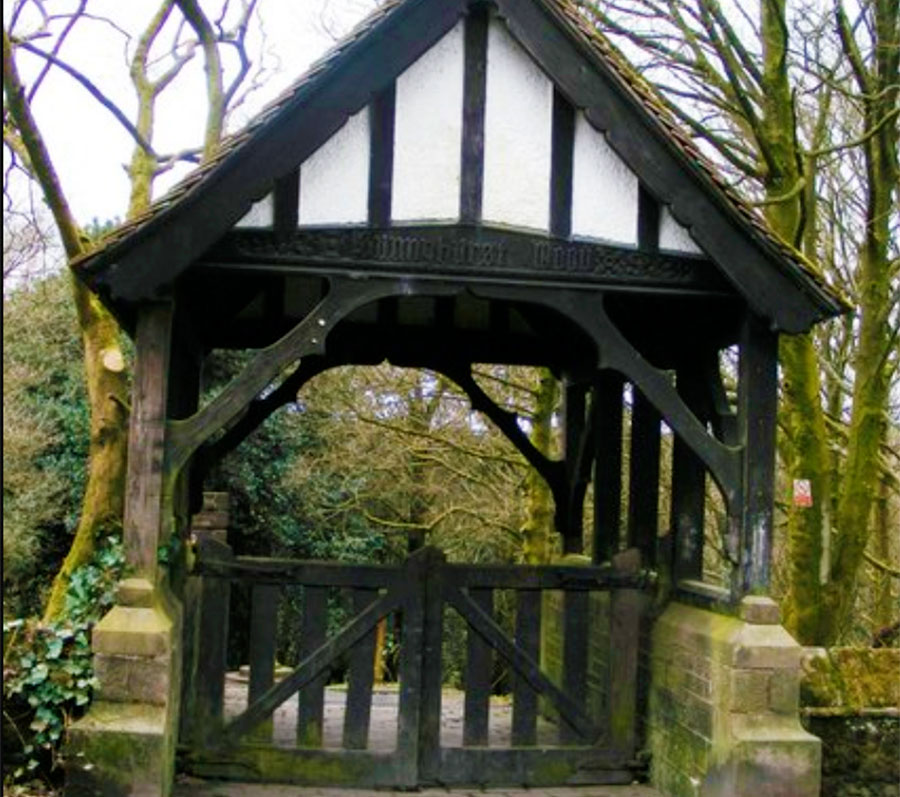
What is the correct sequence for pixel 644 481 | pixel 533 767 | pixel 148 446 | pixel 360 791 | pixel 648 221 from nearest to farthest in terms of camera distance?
pixel 148 446, pixel 648 221, pixel 360 791, pixel 533 767, pixel 644 481

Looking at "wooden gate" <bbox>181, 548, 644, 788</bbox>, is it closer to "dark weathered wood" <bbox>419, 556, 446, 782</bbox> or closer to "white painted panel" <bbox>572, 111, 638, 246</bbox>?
"dark weathered wood" <bbox>419, 556, 446, 782</bbox>

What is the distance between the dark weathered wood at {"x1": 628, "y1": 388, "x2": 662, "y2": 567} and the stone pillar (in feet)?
4.42

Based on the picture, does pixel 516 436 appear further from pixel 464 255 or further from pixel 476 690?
pixel 464 255

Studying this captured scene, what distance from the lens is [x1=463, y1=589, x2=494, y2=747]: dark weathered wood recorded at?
26.3ft

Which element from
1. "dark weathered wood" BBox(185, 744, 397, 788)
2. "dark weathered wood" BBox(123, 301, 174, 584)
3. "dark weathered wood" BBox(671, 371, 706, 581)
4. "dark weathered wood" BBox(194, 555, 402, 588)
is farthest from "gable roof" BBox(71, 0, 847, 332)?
"dark weathered wood" BBox(185, 744, 397, 788)

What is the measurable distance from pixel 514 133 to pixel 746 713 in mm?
3437

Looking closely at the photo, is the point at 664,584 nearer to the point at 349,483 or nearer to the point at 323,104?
the point at 323,104

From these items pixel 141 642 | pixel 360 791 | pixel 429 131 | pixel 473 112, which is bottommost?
pixel 360 791

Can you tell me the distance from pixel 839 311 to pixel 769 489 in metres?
1.09

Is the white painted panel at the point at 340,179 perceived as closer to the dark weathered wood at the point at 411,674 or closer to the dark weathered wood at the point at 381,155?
the dark weathered wood at the point at 381,155

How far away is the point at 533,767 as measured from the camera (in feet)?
26.3

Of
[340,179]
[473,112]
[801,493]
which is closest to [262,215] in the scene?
[340,179]

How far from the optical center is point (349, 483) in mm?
21750

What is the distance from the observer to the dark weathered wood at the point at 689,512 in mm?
8336
